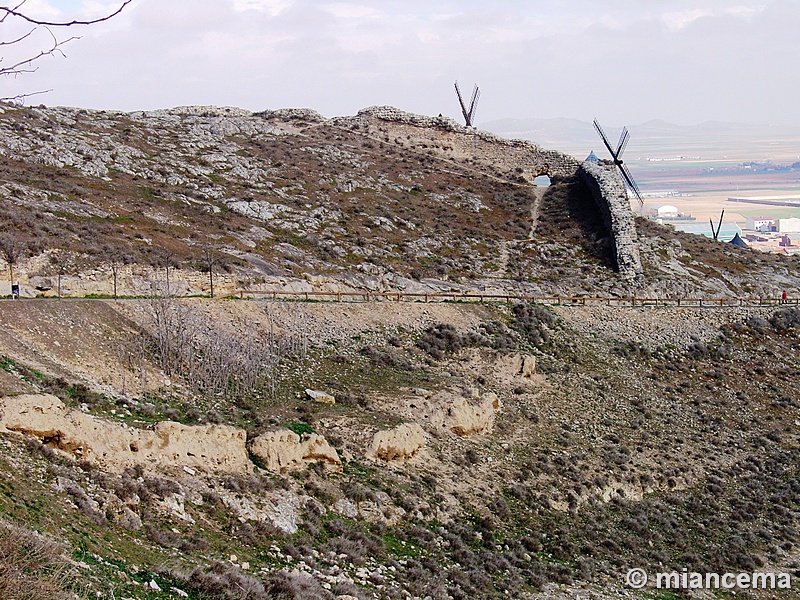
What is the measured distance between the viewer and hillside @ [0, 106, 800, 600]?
45.9ft

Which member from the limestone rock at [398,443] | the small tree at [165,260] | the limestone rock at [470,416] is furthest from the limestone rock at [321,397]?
the small tree at [165,260]

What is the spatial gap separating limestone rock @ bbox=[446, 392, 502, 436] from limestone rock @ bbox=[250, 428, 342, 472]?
4.75m

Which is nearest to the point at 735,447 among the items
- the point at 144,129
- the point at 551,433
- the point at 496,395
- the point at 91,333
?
the point at 551,433

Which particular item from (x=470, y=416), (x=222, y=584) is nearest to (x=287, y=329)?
(x=470, y=416)

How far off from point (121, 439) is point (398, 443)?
7082 mm

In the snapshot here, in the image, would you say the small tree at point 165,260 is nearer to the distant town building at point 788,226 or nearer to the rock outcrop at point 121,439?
the rock outcrop at point 121,439

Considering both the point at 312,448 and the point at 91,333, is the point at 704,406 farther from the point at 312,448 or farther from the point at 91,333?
the point at 91,333

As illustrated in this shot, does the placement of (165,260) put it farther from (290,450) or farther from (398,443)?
(290,450)

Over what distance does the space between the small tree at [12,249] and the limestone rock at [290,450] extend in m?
11.3

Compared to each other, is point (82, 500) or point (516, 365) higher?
point (82, 500)

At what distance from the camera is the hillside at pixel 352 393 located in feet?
45.9

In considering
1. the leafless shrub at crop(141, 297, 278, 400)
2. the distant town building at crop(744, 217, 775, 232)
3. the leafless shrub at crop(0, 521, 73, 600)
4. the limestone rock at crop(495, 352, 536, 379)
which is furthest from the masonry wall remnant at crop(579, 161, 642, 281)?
the distant town building at crop(744, 217, 775, 232)

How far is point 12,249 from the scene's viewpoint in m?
24.4

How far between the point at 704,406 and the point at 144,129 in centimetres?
3510
